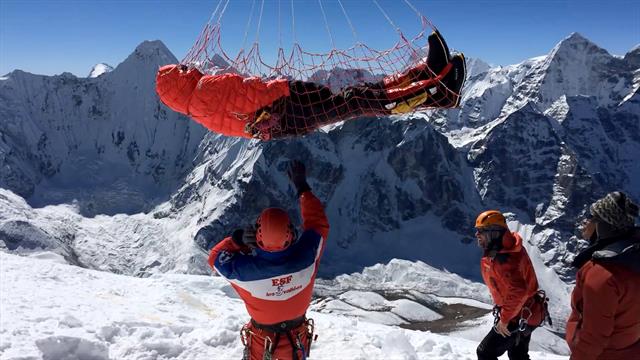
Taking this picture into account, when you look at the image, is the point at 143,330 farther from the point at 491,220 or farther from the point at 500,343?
the point at 491,220

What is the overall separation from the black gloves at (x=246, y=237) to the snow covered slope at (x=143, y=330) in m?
4.60

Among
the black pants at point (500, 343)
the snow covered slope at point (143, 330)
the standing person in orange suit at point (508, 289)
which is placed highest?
the standing person in orange suit at point (508, 289)

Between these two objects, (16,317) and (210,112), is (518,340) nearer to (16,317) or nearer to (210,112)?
(210,112)

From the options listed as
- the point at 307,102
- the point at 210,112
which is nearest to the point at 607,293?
the point at 307,102

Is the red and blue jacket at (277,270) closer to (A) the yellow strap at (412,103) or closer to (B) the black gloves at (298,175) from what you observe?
(B) the black gloves at (298,175)

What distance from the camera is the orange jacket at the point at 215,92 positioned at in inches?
309

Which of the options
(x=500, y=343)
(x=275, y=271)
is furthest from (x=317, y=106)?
(x=500, y=343)

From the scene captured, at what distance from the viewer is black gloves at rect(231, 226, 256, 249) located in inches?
224

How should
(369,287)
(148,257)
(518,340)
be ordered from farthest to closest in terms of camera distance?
(148,257) → (369,287) → (518,340)

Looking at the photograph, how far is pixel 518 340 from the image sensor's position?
7348 mm

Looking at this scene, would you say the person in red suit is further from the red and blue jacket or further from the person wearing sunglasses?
the person wearing sunglasses

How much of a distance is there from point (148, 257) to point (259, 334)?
199 metres

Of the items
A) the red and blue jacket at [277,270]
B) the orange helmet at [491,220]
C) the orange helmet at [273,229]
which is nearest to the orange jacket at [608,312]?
the orange helmet at [491,220]

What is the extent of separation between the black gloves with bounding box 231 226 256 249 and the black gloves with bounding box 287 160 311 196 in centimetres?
113
